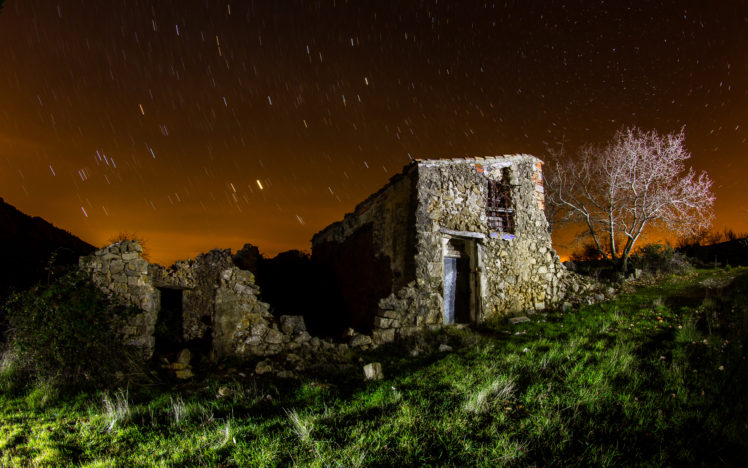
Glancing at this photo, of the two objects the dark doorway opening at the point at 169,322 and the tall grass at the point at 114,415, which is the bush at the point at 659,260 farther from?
the dark doorway opening at the point at 169,322

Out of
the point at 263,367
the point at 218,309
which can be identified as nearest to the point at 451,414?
the point at 263,367

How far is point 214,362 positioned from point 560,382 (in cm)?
665

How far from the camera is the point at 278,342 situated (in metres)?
8.06

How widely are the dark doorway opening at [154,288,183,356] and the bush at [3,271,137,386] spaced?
4.73m

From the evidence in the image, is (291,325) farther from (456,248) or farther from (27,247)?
(27,247)

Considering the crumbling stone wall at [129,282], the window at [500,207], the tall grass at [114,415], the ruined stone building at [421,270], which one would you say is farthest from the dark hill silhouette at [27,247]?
the window at [500,207]

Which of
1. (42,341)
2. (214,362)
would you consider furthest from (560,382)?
(42,341)

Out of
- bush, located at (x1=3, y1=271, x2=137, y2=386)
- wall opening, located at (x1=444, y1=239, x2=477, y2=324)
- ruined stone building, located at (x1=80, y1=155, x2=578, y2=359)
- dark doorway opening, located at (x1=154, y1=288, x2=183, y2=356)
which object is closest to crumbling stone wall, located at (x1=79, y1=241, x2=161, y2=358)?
ruined stone building, located at (x1=80, y1=155, x2=578, y2=359)

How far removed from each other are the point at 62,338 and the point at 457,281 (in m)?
9.99

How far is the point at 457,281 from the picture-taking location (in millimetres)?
11406

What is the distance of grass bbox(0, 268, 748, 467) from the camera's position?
321 centimetres

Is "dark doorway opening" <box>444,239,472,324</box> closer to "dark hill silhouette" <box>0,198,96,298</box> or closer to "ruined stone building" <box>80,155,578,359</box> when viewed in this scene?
"ruined stone building" <box>80,155,578,359</box>

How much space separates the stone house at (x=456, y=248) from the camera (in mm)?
9953

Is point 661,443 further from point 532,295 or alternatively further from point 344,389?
point 532,295
